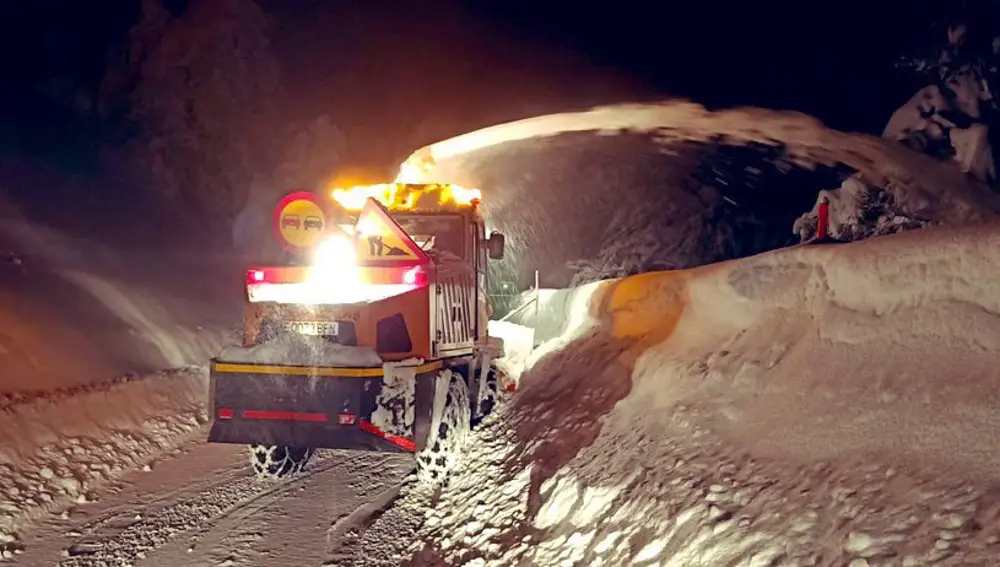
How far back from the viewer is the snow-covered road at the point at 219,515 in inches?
230

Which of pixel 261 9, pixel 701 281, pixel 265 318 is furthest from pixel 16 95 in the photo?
→ pixel 701 281

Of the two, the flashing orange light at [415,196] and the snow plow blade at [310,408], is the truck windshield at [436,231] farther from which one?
the snow plow blade at [310,408]

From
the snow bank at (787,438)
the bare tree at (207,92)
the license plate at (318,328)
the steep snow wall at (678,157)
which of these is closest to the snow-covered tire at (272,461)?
the license plate at (318,328)

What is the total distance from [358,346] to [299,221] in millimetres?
1643

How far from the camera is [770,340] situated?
5762 mm

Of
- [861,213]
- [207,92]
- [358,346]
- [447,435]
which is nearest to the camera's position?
[358,346]

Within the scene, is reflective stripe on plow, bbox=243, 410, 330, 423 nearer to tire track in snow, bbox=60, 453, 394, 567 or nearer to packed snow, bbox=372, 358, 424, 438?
packed snow, bbox=372, 358, 424, 438

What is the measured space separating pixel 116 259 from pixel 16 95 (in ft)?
47.4

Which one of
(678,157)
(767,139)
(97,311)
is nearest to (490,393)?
(97,311)

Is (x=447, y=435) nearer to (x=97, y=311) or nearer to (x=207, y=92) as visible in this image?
(x=97, y=311)

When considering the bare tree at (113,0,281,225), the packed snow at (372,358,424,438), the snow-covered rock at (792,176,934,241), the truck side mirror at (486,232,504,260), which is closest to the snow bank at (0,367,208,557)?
the packed snow at (372,358,424,438)

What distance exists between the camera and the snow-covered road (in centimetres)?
583

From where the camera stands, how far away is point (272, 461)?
24.8 feet

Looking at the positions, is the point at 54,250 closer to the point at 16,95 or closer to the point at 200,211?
the point at 200,211
